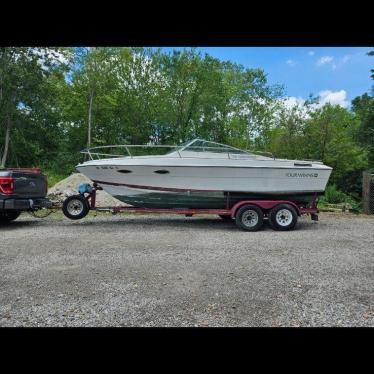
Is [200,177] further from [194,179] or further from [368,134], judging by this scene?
[368,134]

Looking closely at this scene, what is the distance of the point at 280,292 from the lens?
3.65m

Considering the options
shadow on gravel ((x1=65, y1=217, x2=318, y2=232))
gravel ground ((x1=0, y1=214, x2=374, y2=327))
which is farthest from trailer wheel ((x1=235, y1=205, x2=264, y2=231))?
gravel ground ((x1=0, y1=214, x2=374, y2=327))

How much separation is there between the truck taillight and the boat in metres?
1.59

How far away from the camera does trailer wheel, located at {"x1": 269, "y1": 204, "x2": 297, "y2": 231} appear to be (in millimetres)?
7934

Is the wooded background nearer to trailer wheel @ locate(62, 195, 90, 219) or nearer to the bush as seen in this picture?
the bush

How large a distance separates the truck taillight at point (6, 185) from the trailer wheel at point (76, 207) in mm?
1311

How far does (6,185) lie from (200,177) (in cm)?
455

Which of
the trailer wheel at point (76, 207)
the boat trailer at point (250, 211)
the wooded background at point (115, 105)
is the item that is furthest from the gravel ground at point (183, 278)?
the wooded background at point (115, 105)

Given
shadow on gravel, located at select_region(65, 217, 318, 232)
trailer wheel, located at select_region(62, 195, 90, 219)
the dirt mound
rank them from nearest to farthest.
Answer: trailer wheel, located at select_region(62, 195, 90, 219) < shadow on gravel, located at select_region(65, 217, 318, 232) < the dirt mound

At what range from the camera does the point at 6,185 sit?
7309mm

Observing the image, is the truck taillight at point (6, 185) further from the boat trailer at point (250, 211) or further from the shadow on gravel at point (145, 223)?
the boat trailer at point (250, 211)
